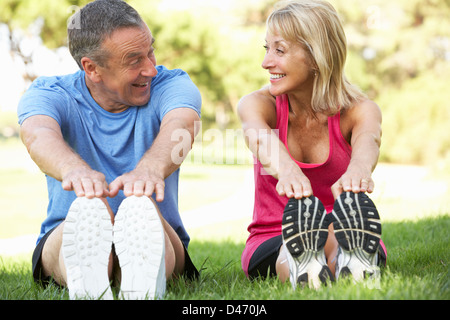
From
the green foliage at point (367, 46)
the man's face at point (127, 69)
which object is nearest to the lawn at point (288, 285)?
the man's face at point (127, 69)

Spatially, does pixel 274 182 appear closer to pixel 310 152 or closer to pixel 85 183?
pixel 310 152

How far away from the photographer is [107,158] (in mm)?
3121

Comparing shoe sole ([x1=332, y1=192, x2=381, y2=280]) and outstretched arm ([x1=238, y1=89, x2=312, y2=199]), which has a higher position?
outstretched arm ([x1=238, y1=89, x2=312, y2=199])

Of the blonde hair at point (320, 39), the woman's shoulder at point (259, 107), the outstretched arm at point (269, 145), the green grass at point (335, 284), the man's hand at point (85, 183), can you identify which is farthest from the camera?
the woman's shoulder at point (259, 107)

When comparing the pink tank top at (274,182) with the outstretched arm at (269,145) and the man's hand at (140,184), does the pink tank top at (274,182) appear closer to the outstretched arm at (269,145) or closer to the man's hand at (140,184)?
the outstretched arm at (269,145)

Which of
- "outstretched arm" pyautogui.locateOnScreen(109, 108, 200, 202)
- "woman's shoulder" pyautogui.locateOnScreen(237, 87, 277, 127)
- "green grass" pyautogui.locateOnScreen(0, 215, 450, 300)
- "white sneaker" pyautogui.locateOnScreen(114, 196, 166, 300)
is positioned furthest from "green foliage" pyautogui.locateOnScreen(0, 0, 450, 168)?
"white sneaker" pyautogui.locateOnScreen(114, 196, 166, 300)

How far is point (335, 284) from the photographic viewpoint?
2.42 m

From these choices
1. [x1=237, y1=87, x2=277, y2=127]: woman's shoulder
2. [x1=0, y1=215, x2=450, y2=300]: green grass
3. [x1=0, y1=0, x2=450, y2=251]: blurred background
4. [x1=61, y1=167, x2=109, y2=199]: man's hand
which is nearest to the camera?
[x1=0, y1=215, x2=450, y2=300]: green grass

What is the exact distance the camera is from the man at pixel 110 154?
2342 mm

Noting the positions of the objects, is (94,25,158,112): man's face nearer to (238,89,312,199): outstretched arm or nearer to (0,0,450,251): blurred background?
(238,89,312,199): outstretched arm

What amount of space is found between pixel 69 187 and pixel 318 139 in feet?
4.91

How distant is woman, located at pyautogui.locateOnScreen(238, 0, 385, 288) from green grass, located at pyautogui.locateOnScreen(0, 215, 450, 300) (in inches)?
4.7

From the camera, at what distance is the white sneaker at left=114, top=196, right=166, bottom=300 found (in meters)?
2.32

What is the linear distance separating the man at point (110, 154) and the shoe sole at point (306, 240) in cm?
58
